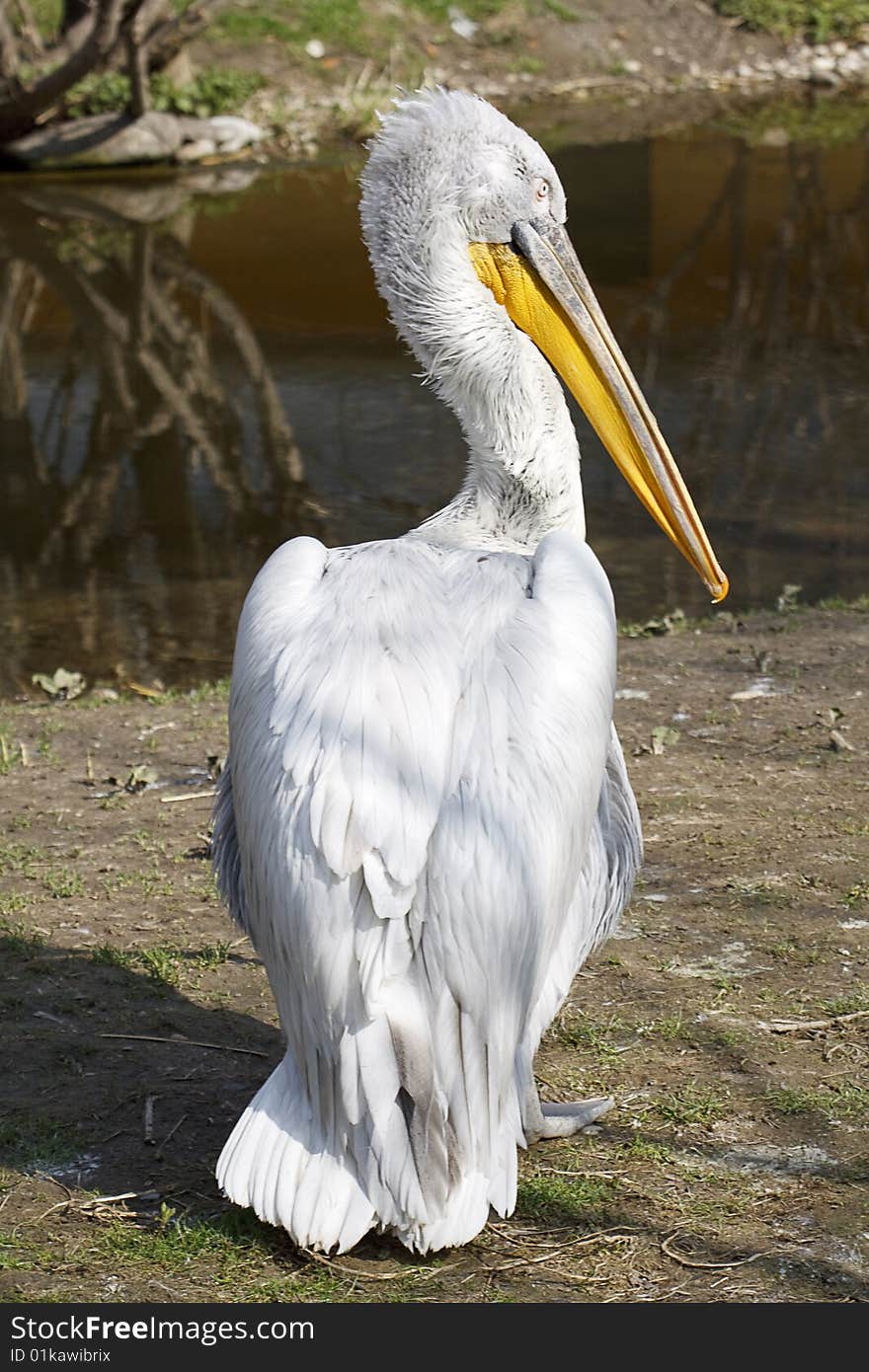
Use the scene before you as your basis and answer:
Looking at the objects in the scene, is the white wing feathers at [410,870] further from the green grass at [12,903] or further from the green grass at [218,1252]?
the green grass at [12,903]

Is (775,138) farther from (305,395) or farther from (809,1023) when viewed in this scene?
(809,1023)

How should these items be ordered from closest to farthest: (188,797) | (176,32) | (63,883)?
(63,883)
(188,797)
(176,32)

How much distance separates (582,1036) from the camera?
327 cm

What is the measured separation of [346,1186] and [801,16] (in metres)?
17.5

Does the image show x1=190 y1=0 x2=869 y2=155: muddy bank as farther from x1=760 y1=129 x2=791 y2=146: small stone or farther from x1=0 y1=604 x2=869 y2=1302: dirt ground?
x1=0 y1=604 x2=869 y2=1302: dirt ground

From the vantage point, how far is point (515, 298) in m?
3.18

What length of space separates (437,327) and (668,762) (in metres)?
1.71

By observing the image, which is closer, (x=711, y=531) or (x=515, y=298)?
(x=515, y=298)

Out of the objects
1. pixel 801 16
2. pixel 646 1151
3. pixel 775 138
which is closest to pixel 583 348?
pixel 646 1151

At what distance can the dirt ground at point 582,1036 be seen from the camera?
255 cm

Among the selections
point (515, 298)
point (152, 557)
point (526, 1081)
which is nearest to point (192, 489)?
point (152, 557)

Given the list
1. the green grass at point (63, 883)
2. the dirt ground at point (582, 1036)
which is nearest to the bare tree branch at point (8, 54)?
the dirt ground at point (582, 1036)

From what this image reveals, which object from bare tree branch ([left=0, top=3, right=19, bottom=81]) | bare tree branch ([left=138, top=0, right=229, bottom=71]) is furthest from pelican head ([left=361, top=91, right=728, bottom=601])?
bare tree branch ([left=0, top=3, right=19, bottom=81])

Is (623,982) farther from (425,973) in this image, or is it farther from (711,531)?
(711,531)
